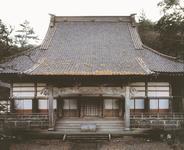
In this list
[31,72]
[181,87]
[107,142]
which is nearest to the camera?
[107,142]

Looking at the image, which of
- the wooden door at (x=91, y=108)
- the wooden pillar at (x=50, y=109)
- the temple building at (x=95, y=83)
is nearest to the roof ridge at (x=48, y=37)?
the temple building at (x=95, y=83)

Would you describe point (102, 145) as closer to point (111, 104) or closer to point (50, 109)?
point (50, 109)

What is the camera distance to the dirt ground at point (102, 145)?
23453 millimetres

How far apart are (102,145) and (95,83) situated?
5657mm

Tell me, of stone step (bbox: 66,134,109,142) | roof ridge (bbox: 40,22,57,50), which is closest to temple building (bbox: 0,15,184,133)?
roof ridge (bbox: 40,22,57,50)

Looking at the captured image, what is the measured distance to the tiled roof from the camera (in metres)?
27.5

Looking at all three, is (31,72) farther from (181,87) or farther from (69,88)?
(181,87)

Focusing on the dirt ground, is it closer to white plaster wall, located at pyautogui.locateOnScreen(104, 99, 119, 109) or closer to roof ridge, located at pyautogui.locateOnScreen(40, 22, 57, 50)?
white plaster wall, located at pyautogui.locateOnScreen(104, 99, 119, 109)

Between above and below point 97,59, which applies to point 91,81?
below

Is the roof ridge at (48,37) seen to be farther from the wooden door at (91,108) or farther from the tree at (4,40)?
the tree at (4,40)

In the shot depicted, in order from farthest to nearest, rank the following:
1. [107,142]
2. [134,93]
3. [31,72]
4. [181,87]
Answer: [181,87] < [134,93] < [31,72] < [107,142]

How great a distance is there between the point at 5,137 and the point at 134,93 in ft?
36.8

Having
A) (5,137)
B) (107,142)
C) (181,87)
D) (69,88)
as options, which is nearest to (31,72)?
(69,88)

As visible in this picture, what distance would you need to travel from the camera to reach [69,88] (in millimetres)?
26719
